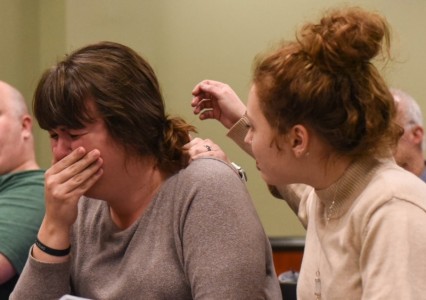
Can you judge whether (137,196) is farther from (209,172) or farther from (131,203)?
(209,172)

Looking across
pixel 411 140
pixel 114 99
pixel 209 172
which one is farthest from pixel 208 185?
pixel 411 140

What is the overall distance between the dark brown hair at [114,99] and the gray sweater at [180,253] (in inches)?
3.7

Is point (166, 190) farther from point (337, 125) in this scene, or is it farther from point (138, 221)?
point (337, 125)

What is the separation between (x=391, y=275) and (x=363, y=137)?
23cm

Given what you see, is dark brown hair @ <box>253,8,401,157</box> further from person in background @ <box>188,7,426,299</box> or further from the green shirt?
the green shirt

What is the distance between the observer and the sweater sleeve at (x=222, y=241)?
128 cm

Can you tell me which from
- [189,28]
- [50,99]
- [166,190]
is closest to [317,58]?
[166,190]

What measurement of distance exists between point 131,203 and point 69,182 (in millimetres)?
140

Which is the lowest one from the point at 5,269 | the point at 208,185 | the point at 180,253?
→ the point at 5,269

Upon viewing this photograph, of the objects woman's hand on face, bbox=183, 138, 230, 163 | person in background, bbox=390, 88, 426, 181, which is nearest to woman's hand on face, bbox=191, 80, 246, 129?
woman's hand on face, bbox=183, 138, 230, 163

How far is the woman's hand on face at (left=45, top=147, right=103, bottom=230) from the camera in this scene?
55.3 inches

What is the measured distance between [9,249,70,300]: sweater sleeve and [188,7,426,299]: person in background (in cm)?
55

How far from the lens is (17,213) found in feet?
6.34

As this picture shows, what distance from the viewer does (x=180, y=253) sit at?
4.43 ft
